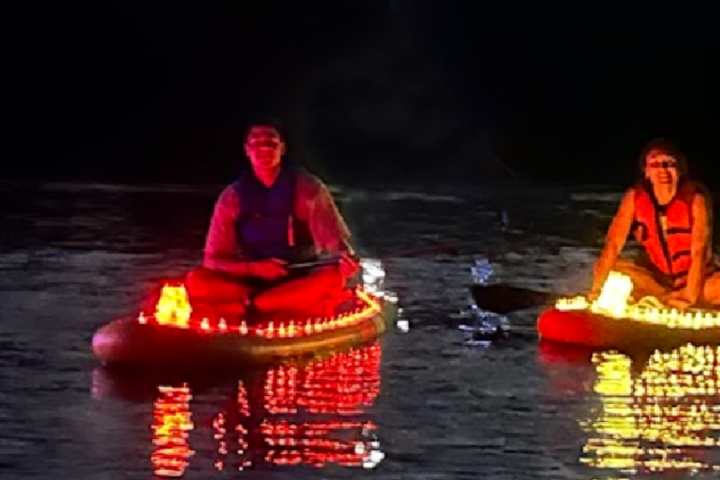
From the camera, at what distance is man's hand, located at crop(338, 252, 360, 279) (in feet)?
22.7

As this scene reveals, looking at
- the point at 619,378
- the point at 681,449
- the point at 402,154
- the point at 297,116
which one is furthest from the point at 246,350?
the point at 297,116

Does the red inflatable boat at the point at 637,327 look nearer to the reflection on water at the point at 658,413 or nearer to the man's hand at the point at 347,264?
the reflection on water at the point at 658,413

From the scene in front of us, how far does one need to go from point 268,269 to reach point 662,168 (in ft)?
5.10

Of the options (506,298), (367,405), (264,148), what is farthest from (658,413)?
(506,298)

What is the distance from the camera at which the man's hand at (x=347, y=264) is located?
693cm

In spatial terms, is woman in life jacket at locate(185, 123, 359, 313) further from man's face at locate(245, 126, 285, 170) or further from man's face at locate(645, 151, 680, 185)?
man's face at locate(645, 151, 680, 185)

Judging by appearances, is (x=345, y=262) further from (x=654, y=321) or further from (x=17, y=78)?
(x=17, y=78)

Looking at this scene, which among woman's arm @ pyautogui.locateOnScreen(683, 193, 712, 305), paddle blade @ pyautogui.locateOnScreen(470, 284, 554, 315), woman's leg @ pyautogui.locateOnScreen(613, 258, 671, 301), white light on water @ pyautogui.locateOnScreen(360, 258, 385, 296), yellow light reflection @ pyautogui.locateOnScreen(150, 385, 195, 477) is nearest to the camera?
yellow light reflection @ pyautogui.locateOnScreen(150, 385, 195, 477)

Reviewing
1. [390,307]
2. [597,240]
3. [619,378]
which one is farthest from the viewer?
[597,240]

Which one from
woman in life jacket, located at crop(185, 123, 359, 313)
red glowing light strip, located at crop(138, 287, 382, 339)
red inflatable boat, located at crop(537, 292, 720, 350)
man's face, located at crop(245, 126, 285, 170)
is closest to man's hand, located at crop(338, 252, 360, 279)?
woman in life jacket, located at crop(185, 123, 359, 313)

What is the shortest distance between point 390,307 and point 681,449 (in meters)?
2.66

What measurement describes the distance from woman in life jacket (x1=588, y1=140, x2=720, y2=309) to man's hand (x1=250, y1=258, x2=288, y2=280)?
4.02 feet

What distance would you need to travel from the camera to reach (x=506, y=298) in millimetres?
8008

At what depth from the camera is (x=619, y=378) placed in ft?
21.0
